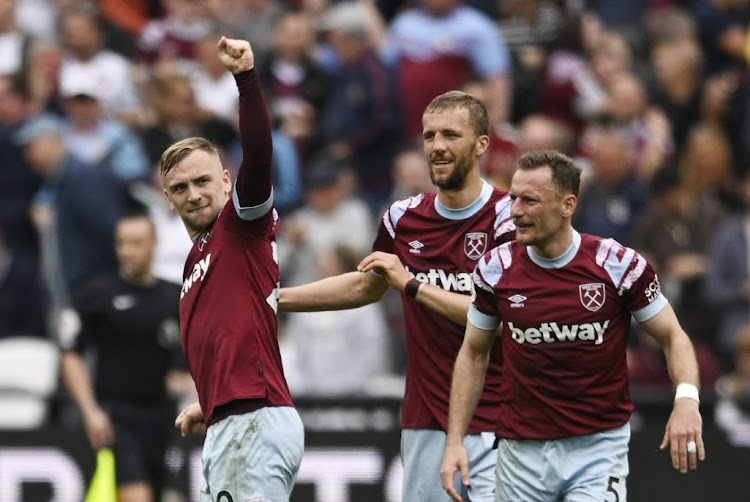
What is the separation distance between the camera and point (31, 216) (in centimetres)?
1549

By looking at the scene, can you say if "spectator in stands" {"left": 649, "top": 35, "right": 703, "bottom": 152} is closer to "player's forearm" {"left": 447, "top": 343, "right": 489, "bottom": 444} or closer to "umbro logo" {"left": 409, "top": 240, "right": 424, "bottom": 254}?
"umbro logo" {"left": 409, "top": 240, "right": 424, "bottom": 254}

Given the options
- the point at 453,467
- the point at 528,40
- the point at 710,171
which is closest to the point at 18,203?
the point at 528,40

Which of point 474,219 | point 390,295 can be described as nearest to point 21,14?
point 390,295

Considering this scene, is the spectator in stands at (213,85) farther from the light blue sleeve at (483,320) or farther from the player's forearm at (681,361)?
the player's forearm at (681,361)

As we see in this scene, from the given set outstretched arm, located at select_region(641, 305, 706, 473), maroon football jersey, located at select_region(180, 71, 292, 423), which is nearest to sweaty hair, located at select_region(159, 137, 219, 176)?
maroon football jersey, located at select_region(180, 71, 292, 423)

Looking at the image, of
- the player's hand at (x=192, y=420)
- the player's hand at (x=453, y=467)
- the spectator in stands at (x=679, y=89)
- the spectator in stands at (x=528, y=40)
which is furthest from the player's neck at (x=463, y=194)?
the spectator in stands at (x=679, y=89)

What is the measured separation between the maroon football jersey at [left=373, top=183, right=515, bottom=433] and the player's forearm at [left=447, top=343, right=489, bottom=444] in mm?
491

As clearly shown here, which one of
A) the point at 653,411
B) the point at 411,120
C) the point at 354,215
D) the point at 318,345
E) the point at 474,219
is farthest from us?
the point at 411,120

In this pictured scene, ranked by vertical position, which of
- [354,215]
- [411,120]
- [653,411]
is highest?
[411,120]

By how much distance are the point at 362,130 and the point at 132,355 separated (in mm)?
4550

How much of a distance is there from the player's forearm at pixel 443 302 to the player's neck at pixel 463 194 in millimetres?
511

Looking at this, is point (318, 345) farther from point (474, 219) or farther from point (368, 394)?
point (474, 219)

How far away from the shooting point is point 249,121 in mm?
7426

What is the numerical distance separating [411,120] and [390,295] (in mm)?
2216
